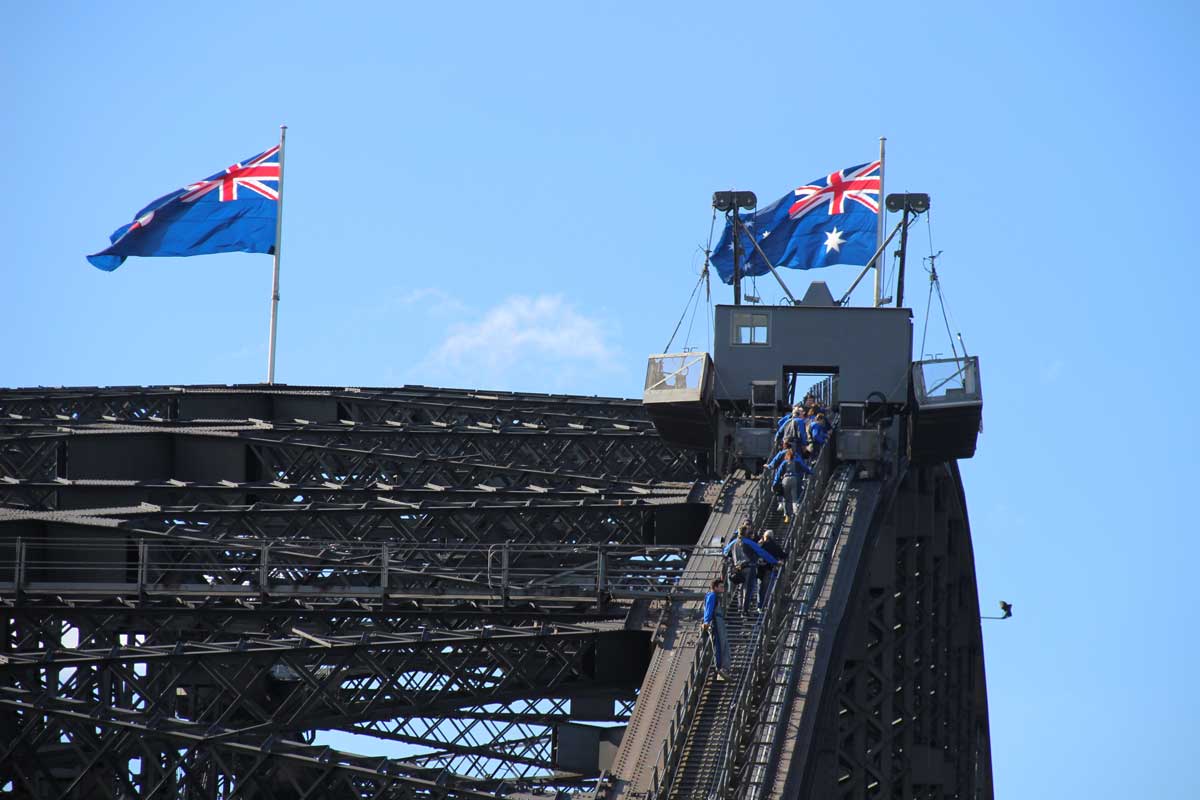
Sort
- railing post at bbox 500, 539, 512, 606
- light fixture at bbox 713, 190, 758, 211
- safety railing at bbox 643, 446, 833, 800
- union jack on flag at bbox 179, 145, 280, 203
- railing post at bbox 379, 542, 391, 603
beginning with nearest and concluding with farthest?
safety railing at bbox 643, 446, 833, 800 < railing post at bbox 500, 539, 512, 606 < railing post at bbox 379, 542, 391, 603 < light fixture at bbox 713, 190, 758, 211 < union jack on flag at bbox 179, 145, 280, 203

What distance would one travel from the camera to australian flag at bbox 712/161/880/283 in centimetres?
5978

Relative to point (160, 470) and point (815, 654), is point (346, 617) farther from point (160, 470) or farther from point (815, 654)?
point (160, 470)

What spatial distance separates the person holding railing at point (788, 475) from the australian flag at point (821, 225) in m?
17.6

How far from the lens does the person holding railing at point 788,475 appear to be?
4094 centimetres

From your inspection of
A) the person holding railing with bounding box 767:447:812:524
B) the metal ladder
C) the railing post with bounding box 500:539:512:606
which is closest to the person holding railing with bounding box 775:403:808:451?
the person holding railing with bounding box 767:447:812:524

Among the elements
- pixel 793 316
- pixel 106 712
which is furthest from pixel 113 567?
pixel 793 316

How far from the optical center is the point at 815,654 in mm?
35688

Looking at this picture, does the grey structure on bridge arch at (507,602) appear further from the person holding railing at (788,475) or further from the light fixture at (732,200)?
the light fixture at (732,200)

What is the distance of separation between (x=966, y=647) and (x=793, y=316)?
46.1 feet

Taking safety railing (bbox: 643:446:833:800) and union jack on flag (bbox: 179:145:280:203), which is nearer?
safety railing (bbox: 643:446:833:800)

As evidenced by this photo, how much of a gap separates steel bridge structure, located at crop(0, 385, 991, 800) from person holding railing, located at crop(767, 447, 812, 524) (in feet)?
A: 1.60

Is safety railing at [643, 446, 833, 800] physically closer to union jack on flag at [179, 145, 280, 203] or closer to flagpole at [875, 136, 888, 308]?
flagpole at [875, 136, 888, 308]

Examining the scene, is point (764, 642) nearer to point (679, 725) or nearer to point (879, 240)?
point (679, 725)

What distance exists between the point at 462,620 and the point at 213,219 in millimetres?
40034
